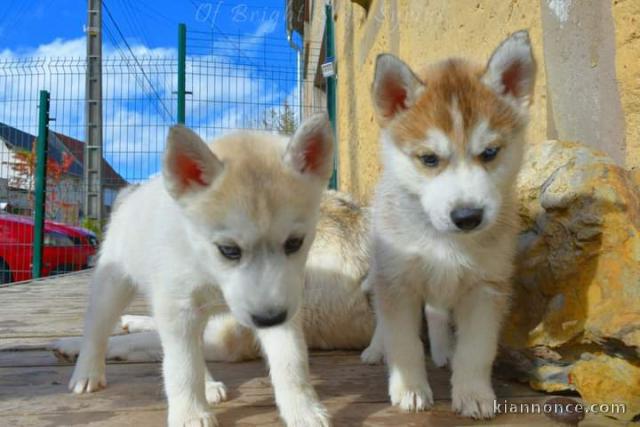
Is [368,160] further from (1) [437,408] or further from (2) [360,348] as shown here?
(1) [437,408]

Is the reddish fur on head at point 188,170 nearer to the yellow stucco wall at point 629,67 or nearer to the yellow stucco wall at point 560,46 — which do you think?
the yellow stucco wall at point 560,46

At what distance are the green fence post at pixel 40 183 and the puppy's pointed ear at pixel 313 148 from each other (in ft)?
27.7

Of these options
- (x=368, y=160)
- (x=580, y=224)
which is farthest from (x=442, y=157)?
(x=368, y=160)

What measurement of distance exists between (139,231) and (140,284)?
0.25 m

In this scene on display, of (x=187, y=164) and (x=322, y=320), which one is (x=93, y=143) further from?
(x=187, y=164)

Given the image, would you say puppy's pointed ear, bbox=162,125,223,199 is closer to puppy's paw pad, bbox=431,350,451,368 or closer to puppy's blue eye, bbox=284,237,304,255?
puppy's blue eye, bbox=284,237,304,255

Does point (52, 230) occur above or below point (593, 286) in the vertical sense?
above

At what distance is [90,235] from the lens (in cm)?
1138

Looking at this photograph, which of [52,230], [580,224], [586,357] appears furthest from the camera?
[52,230]

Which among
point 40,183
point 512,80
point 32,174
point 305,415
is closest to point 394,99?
point 512,80

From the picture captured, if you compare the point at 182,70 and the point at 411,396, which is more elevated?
the point at 182,70

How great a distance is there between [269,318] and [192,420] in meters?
0.53

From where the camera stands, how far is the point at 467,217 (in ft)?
7.15

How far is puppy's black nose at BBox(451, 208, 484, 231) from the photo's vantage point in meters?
2.18
